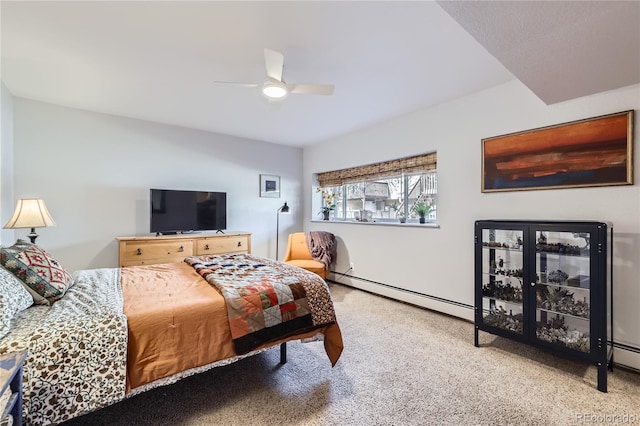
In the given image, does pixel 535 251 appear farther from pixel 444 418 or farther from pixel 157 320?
pixel 157 320

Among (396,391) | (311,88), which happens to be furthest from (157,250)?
(396,391)

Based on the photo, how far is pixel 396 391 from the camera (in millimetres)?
1930

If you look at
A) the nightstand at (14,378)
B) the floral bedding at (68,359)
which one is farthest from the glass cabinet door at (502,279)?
the nightstand at (14,378)

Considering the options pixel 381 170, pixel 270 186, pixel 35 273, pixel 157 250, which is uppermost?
pixel 381 170

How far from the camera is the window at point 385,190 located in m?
3.70

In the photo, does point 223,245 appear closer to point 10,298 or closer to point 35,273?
point 35,273

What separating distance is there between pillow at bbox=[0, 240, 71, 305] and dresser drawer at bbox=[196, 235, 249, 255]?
2120mm

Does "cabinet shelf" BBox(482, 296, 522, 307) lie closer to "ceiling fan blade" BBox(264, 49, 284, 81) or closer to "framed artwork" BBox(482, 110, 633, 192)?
"framed artwork" BBox(482, 110, 633, 192)

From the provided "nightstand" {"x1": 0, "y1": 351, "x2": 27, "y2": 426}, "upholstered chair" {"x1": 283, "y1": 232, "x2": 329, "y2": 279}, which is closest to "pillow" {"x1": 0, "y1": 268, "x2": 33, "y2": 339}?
"nightstand" {"x1": 0, "y1": 351, "x2": 27, "y2": 426}

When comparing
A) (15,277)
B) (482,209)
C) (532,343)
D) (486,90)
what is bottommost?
(532,343)

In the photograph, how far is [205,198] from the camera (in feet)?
13.9

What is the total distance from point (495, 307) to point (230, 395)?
2.36 metres

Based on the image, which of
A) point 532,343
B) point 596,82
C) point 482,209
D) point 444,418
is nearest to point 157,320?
point 444,418

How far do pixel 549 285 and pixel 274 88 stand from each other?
9.16ft
